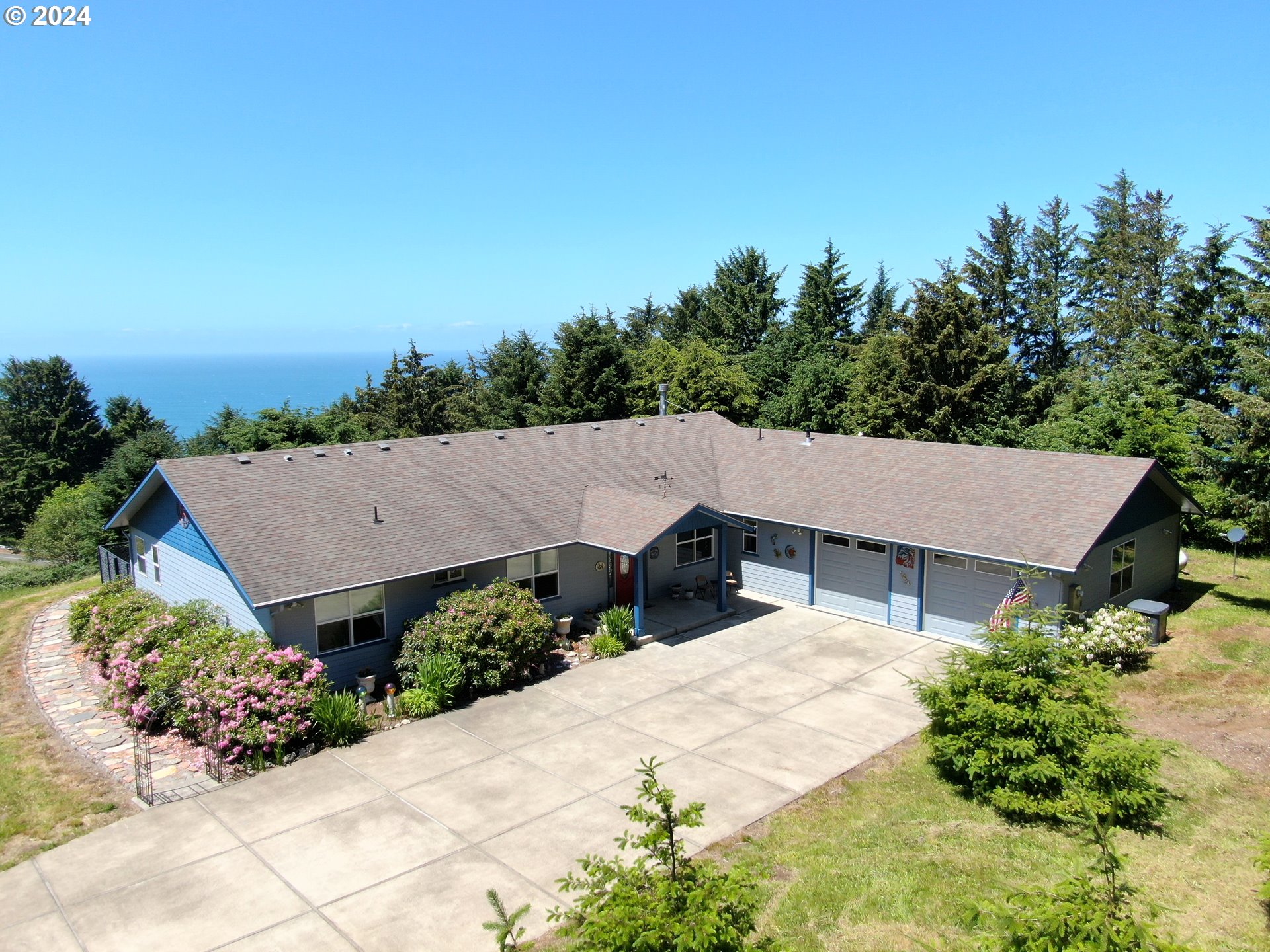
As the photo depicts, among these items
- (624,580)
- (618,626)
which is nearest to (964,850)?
(618,626)

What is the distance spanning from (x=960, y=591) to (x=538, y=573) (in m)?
9.72

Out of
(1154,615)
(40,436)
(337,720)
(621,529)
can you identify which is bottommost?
(337,720)

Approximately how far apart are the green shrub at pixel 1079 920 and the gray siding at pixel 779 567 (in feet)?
51.5

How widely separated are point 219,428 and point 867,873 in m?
42.8

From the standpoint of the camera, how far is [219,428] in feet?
145

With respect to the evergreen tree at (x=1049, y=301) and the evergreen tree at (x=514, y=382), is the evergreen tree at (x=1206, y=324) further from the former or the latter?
the evergreen tree at (x=514, y=382)

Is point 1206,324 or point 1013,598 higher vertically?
point 1206,324

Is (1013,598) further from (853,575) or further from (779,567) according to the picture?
(779,567)

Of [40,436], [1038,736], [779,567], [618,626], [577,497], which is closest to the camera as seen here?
[1038,736]

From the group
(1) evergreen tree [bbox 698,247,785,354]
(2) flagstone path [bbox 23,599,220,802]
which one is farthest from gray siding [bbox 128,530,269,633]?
(1) evergreen tree [bbox 698,247,785,354]

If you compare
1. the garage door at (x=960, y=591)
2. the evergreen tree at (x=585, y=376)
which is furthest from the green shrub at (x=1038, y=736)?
the evergreen tree at (x=585, y=376)

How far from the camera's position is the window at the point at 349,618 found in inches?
634

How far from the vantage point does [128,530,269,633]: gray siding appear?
1598 centimetres

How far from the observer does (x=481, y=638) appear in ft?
53.6
